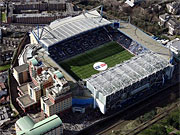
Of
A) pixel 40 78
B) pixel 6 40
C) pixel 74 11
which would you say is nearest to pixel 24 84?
pixel 40 78

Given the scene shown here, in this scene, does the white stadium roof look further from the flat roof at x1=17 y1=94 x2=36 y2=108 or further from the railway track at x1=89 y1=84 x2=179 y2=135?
the railway track at x1=89 y1=84 x2=179 y2=135

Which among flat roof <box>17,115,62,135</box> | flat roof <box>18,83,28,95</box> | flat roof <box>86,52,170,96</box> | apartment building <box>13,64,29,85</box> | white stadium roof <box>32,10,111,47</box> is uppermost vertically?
white stadium roof <box>32,10,111,47</box>

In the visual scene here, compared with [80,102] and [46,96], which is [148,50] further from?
[46,96]

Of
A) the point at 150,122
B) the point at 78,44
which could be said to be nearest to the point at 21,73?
the point at 78,44

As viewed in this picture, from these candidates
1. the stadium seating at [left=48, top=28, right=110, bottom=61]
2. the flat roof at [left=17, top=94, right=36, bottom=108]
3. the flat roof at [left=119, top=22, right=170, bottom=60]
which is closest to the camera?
the flat roof at [left=17, top=94, right=36, bottom=108]

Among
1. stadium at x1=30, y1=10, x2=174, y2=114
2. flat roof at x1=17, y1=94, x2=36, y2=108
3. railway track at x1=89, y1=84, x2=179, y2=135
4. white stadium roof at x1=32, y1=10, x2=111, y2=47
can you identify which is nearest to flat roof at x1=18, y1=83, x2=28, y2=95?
flat roof at x1=17, y1=94, x2=36, y2=108

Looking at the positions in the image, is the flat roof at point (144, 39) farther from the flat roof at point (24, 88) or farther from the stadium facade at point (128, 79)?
the flat roof at point (24, 88)
